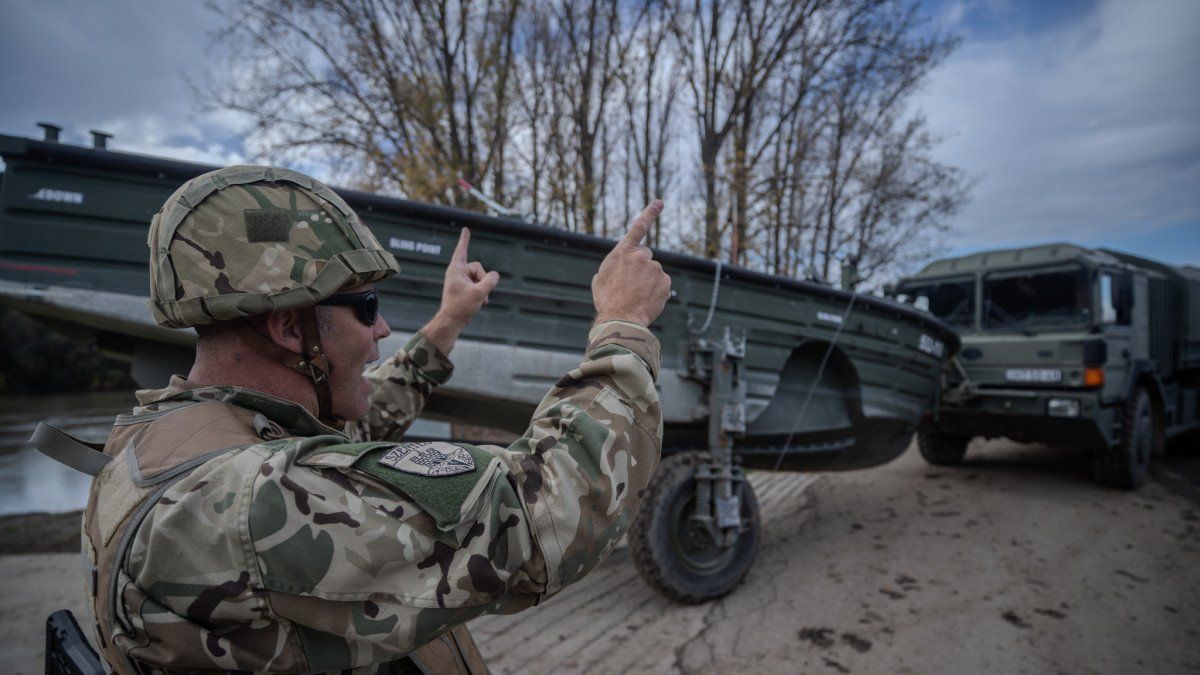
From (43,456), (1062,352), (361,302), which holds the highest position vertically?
(1062,352)

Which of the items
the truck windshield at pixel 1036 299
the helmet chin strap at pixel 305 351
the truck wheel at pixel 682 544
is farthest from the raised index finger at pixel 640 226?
the truck windshield at pixel 1036 299

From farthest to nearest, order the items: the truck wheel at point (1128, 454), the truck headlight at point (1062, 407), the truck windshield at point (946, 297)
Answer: the truck windshield at point (946, 297), the truck wheel at point (1128, 454), the truck headlight at point (1062, 407)

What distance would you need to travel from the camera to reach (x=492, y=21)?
8.86 m

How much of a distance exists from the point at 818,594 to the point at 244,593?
354 centimetres

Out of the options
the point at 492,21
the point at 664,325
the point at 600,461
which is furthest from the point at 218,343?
the point at 492,21

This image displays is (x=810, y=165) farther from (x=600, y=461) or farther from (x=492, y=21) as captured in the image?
(x=600, y=461)

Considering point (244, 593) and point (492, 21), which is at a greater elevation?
point (492, 21)

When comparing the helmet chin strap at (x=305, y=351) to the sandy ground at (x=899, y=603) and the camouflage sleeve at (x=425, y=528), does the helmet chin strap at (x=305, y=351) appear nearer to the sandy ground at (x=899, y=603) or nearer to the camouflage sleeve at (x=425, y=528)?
the camouflage sleeve at (x=425, y=528)

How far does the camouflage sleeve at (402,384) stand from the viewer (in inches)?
70.2

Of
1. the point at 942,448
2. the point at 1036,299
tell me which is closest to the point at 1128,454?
the point at 1036,299

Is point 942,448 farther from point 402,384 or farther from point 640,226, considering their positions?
point 640,226

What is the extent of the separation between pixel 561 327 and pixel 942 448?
574 cm

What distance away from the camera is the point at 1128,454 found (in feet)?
18.8

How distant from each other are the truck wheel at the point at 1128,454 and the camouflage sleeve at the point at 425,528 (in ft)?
21.3
